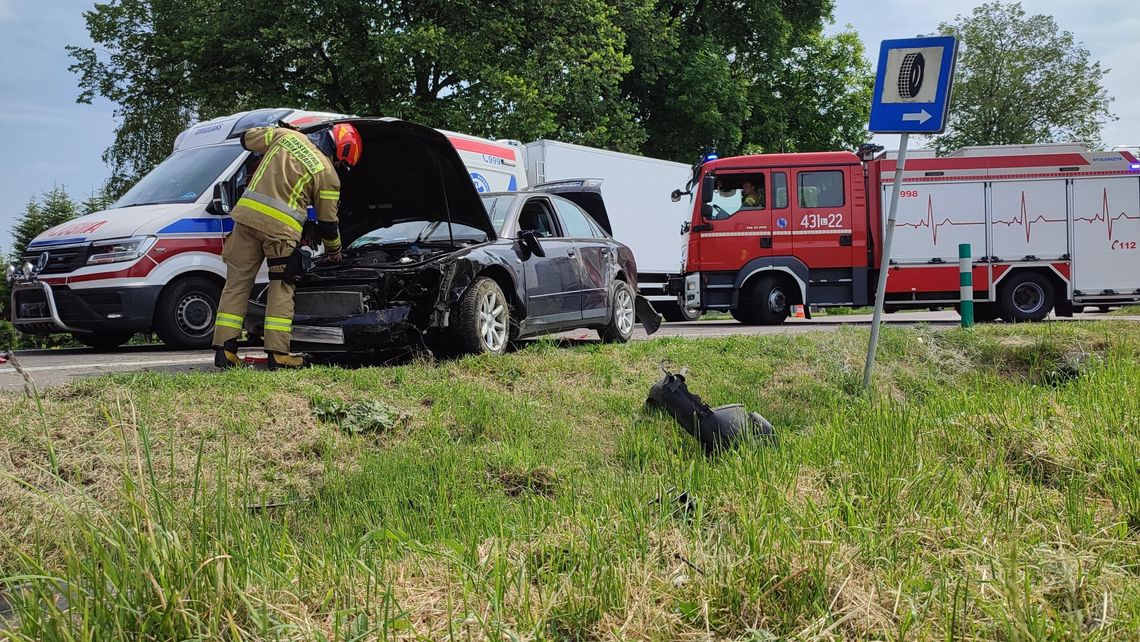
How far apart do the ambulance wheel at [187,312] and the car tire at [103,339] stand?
1.14 meters

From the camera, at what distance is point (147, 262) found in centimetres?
904

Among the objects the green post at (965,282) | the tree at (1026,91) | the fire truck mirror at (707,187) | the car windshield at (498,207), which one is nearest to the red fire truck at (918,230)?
the fire truck mirror at (707,187)

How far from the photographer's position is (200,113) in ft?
76.7

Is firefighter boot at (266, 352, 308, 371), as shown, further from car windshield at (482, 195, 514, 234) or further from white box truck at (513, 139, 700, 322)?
white box truck at (513, 139, 700, 322)

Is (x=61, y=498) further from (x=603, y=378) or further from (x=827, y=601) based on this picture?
(x=603, y=378)

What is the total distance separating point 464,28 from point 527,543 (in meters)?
18.5

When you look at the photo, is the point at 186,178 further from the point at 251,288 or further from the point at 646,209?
the point at 646,209

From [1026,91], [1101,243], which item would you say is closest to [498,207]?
[1101,243]

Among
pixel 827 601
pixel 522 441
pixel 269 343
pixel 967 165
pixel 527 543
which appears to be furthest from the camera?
pixel 967 165

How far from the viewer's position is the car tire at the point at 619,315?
9.20 meters

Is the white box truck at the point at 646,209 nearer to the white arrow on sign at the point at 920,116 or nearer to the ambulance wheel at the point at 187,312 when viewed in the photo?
the ambulance wheel at the point at 187,312

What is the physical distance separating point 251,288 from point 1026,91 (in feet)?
163

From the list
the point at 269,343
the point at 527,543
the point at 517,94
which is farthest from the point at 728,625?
the point at 517,94

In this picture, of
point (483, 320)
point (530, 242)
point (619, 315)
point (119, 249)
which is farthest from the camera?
point (619, 315)
